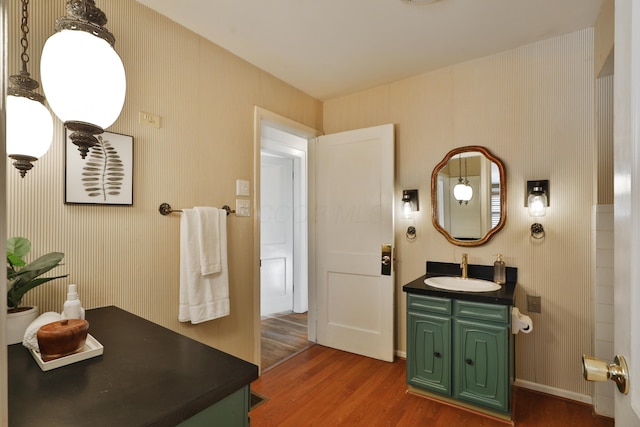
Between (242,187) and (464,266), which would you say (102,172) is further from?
(464,266)

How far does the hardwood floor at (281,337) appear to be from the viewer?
2.92 meters

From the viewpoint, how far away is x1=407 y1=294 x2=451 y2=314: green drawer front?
7.00 feet

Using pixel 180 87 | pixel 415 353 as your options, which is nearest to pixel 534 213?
pixel 415 353

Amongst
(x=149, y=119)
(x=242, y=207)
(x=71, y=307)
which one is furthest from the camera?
(x=242, y=207)

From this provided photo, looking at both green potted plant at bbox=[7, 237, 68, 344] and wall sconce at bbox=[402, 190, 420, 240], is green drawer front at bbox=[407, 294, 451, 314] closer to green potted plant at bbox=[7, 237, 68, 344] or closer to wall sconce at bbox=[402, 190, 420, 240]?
wall sconce at bbox=[402, 190, 420, 240]

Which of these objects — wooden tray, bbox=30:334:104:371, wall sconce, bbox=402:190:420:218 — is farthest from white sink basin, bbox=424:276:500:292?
wooden tray, bbox=30:334:104:371

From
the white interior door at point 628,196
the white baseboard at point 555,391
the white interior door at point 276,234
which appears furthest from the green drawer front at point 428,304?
the white interior door at point 276,234

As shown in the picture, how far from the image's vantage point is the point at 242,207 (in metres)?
2.43

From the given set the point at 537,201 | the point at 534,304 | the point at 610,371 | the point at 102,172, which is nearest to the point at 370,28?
the point at 537,201

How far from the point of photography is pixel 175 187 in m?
2.01

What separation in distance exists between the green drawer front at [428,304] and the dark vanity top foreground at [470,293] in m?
0.03

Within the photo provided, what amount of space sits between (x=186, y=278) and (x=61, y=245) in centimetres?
67

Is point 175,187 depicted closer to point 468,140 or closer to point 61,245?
point 61,245

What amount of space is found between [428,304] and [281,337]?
71.2 inches
